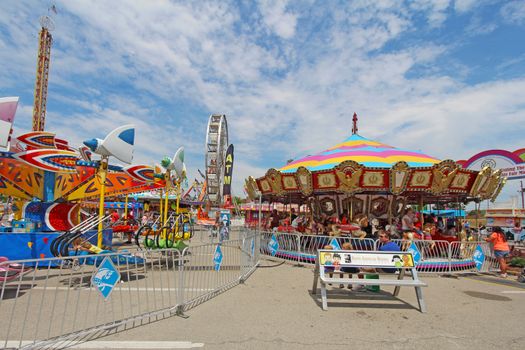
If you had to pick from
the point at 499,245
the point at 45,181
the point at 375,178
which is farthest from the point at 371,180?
the point at 45,181

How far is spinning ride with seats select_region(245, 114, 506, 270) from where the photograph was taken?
1020 cm

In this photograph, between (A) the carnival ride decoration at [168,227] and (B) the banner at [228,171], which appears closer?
(A) the carnival ride decoration at [168,227]

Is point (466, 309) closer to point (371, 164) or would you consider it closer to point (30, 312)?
point (371, 164)

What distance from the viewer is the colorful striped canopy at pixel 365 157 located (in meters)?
11.1

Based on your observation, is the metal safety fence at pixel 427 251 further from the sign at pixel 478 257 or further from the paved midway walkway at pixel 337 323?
the paved midway walkway at pixel 337 323

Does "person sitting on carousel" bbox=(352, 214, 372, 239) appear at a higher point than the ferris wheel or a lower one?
lower

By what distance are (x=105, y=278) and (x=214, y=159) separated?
2853 cm

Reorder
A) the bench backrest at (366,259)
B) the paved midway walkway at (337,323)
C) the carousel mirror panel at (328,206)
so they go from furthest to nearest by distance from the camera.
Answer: the carousel mirror panel at (328,206), the bench backrest at (366,259), the paved midway walkway at (337,323)

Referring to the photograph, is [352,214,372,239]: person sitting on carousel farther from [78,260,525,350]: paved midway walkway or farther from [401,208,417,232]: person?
[78,260,525,350]: paved midway walkway

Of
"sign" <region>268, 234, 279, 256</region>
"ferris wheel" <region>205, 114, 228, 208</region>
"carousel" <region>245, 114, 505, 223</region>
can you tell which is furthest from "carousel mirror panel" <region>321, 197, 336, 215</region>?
"ferris wheel" <region>205, 114, 228, 208</region>

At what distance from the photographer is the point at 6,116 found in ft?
21.1

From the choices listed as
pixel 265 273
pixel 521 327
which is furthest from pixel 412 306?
pixel 265 273

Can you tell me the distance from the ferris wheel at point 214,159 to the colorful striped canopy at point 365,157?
1978 cm

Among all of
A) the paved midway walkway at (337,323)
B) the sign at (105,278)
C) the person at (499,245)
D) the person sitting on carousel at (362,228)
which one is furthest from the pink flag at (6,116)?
the person at (499,245)
